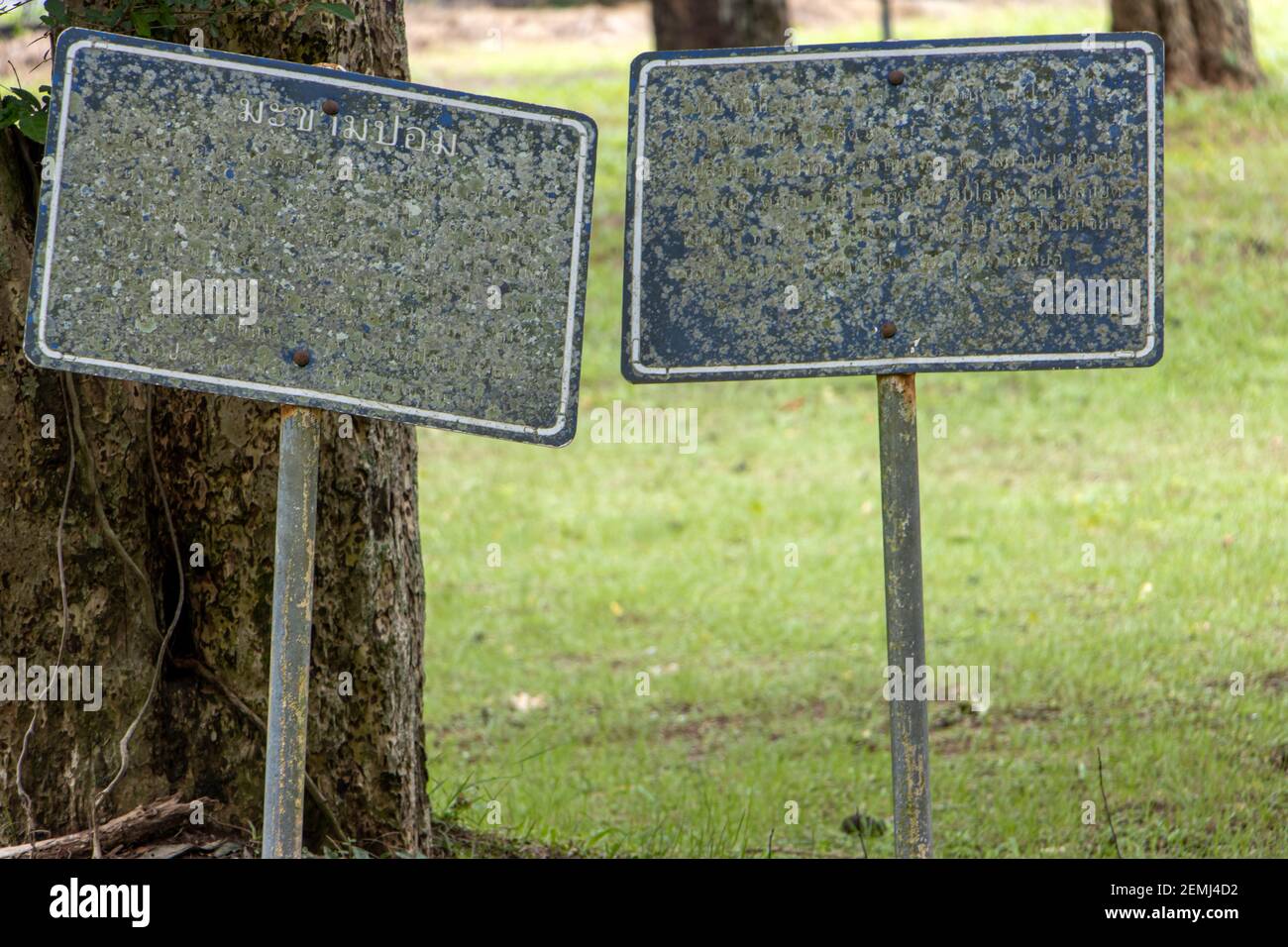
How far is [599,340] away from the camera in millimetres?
10625

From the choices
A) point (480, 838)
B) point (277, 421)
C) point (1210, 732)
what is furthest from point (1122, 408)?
point (277, 421)

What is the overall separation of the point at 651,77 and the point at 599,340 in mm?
7963

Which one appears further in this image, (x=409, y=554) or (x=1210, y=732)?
(x=1210, y=732)

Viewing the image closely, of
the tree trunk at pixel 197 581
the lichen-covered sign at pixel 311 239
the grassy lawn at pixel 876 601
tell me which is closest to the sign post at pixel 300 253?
the lichen-covered sign at pixel 311 239

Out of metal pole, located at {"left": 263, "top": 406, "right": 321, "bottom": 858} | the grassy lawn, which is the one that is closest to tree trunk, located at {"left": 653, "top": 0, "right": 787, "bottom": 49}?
the grassy lawn

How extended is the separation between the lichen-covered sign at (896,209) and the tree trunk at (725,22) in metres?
10.6

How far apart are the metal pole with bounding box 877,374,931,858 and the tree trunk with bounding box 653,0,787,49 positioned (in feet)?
35.0

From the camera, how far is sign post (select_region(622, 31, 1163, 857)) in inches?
104

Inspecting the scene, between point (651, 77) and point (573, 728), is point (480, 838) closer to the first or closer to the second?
point (573, 728)

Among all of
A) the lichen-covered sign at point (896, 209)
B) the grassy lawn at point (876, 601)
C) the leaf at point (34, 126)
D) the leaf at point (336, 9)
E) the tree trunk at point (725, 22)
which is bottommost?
the grassy lawn at point (876, 601)

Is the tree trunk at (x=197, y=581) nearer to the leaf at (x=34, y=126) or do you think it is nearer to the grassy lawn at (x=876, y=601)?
the leaf at (x=34, y=126)

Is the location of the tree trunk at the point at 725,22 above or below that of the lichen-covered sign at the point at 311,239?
above

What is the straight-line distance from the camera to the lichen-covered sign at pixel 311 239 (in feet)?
8.11

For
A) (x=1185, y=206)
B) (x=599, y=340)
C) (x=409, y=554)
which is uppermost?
(x=1185, y=206)
